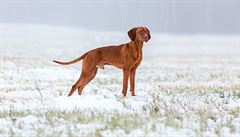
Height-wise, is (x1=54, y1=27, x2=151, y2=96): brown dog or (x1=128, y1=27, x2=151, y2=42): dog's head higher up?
(x1=128, y1=27, x2=151, y2=42): dog's head

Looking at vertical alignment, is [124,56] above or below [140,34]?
below

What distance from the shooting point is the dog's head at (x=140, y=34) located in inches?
399

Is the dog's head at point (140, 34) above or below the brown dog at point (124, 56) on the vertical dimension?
above

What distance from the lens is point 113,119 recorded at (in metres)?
7.66

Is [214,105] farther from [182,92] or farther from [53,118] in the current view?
[53,118]

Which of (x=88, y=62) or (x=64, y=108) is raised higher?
(x=88, y=62)

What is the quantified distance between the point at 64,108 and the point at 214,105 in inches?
110

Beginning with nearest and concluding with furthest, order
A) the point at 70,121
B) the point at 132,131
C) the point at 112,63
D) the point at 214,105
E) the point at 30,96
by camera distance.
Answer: the point at 132,131, the point at 70,121, the point at 214,105, the point at 112,63, the point at 30,96

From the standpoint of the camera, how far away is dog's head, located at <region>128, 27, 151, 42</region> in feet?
33.3

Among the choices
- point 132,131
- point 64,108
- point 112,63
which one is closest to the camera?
point 132,131

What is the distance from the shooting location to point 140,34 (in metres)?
10.1

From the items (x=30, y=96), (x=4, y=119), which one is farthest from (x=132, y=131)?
(x=30, y=96)

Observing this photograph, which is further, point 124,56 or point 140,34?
point 124,56

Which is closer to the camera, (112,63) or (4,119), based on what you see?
(4,119)
